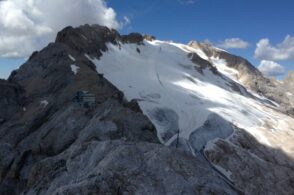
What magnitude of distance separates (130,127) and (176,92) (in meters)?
59.4

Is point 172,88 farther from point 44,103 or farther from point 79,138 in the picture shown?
point 79,138

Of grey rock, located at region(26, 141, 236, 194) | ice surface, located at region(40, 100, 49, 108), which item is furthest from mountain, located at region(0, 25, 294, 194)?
ice surface, located at region(40, 100, 49, 108)

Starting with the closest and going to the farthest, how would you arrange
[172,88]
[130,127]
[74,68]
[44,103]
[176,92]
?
[130,127] < [44,103] < [74,68] < [176,92] < [172,88]

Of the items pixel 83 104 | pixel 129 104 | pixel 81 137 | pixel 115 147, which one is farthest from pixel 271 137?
pixel 115 147

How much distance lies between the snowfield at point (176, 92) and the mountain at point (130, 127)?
15.8 inches

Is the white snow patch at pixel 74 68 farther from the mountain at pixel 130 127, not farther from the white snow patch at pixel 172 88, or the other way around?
the white snow patch at pixel 172 88

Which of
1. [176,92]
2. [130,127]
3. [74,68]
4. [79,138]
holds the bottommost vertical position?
[176,92]

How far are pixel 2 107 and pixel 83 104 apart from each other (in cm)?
2151

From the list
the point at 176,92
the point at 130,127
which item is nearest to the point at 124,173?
the point at 130,127

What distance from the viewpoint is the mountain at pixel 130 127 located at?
1916cm

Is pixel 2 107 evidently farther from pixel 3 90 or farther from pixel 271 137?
pixel 271 137

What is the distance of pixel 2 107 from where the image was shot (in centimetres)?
8406

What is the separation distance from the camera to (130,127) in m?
62.8

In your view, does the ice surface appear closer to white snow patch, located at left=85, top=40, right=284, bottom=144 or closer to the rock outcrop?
the rock outcrop
